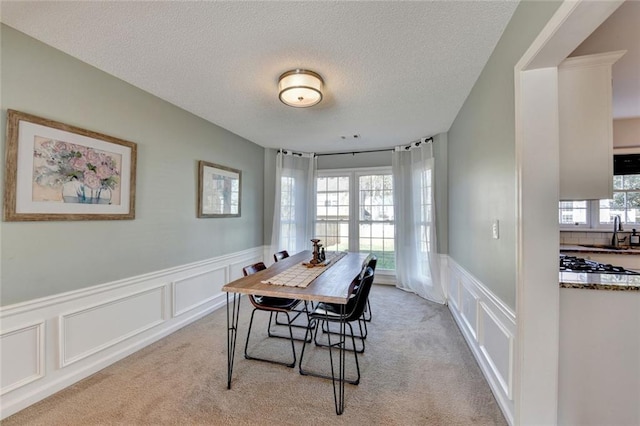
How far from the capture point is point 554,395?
1377 mm

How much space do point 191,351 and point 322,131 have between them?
3.03m

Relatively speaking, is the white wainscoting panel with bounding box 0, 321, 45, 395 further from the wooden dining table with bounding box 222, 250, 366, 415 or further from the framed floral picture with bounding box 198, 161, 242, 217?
the framed floral picture with bounding box 198, 161, 242, 217

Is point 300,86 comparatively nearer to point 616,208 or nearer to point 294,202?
point 294,202

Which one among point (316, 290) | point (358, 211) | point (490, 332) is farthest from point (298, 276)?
point (358, 211)

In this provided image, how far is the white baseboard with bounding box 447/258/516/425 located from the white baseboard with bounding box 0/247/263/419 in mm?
3015

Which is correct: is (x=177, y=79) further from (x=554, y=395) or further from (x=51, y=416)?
(x=554, y=395)

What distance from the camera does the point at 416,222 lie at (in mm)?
4090

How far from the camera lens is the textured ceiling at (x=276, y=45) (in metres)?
1.52

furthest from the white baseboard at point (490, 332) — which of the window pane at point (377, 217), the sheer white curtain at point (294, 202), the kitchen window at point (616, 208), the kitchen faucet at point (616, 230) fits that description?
the sheer white curtain at point (294, 202)

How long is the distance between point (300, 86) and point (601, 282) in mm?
2309

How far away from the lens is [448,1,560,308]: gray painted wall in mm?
1483

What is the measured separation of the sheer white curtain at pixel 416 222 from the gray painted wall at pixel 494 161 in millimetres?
968

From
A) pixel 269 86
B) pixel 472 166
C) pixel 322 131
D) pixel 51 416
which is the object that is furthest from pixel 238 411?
pixel 322 131

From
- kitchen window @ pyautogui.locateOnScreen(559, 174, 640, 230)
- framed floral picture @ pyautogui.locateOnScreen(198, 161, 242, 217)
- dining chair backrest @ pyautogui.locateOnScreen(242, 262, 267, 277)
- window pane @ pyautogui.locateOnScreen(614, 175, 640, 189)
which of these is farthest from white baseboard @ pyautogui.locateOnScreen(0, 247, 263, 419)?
window pane @ pyautogui.locateOnScreen(614, 175, 640, 189)
